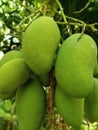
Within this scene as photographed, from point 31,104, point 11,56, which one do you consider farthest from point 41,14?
point 31,104

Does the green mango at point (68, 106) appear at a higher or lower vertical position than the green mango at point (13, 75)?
lower

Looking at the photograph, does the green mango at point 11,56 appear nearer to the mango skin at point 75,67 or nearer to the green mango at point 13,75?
the green mango at point 13,75

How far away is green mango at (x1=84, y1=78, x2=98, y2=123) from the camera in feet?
4.00

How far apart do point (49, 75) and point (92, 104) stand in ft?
0.52

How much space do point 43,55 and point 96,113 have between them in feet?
0.84

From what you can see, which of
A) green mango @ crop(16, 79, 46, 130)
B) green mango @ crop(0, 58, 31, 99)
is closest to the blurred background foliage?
green mango @ crop(16, 79, 46, 130)

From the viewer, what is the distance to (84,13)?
188 cm

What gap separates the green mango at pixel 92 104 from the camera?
1.22 m

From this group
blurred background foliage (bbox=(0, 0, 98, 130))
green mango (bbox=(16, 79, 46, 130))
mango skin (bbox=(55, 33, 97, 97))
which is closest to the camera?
mango skin (bbox=(55, 33, 97, 97))

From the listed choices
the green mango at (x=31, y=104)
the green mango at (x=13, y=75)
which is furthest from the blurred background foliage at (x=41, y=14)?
the green mango at (x=13, y=75)

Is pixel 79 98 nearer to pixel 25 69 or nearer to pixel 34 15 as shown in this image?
pixel 25 69

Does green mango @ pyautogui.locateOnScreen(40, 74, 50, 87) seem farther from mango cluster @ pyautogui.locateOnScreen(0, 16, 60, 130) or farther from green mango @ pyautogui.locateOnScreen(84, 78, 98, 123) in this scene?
green mango @ pyautogui.locateOnScreen(84, 78, 98, 123)

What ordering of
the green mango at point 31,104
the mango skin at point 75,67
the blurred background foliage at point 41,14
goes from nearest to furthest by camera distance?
the mango skin at point 75,67, the green mango at point 31,104, the blurred background foliage at point 41,14

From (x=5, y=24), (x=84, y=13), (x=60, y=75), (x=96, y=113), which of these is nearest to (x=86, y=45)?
(x=60, y=75)
